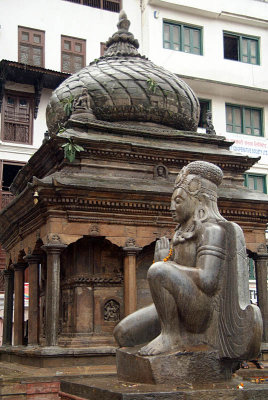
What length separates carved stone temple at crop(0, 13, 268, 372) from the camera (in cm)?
1248

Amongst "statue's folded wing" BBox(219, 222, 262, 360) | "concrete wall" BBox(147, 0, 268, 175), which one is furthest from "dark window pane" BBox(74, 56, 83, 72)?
"statue's folded wing" BBox(219, 222, 262, 360)

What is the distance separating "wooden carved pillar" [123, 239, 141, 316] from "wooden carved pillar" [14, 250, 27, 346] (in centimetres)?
362

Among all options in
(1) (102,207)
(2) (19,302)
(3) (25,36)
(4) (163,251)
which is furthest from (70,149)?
(3) (25,36)

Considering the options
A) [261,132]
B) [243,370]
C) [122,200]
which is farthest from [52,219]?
[261,132]

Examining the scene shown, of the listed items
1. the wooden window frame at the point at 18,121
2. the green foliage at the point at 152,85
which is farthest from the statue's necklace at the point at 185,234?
the wooden window frame at the point at 18,121

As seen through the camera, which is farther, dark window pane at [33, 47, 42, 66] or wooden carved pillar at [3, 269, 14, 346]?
dark window pane at [33, 47, 42, 66]

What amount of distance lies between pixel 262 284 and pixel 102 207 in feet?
14.0

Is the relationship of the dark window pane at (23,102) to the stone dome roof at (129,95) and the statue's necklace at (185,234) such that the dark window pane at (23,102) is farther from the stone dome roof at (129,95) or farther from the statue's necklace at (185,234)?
the statue's necklace at (185,234)

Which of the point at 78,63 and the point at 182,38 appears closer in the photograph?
the point at 78,63

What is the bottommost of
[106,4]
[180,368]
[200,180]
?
[180,368]

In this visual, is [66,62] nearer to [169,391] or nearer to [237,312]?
[237,312]

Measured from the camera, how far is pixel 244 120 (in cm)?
3366

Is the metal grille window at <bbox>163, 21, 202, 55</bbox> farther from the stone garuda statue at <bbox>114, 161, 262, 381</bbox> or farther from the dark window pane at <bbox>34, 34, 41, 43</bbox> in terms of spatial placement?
the stone garuda statue at <bbox>114, 161, 262, 381</bbox>

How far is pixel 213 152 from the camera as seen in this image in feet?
48.5
